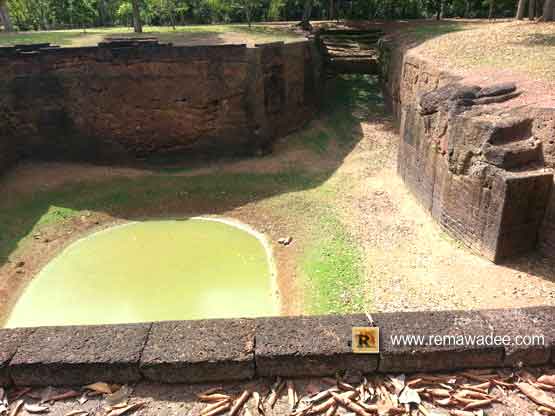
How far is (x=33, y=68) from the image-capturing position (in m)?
10.5

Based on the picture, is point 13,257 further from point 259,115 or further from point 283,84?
point 283,84

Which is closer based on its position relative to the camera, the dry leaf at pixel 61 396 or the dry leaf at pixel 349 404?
the dry leaf at pixel 349 404

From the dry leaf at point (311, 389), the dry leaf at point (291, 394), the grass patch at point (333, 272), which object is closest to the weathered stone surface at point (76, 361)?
the dry leaf at point (291, 394)

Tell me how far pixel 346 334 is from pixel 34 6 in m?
30.1

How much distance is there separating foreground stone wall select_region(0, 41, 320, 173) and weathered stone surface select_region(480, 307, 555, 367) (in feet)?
29.2

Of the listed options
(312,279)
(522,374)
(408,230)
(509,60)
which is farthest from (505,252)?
(509,60)

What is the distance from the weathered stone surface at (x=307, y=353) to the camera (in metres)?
2.92

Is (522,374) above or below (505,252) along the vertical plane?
above

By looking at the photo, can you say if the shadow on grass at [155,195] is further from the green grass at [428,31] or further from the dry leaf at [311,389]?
the dry leaf at [311,389]

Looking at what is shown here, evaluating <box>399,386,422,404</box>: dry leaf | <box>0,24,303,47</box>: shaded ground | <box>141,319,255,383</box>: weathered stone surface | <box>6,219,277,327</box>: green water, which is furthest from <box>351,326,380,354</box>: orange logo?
<box>0,24,303,47</box>: shaded ground

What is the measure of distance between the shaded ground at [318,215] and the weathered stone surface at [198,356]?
10.4ft

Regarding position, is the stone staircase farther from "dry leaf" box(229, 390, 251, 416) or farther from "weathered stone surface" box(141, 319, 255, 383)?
"dry leaf" box(229, 390, 251, 416)

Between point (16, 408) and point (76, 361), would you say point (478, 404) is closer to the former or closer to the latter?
point (76, 361)

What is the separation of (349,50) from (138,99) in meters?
8.15
